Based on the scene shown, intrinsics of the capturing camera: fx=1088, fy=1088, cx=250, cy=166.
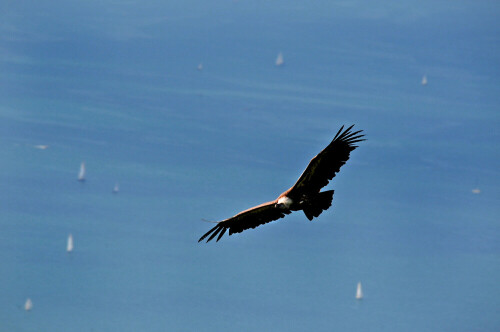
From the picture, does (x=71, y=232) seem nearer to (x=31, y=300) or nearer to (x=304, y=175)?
(x=31, y=300)

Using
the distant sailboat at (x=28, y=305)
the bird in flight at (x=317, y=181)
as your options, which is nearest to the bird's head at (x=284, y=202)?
the bird in flight at (x=317, y=181)

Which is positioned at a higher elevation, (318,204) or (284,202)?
(284,202)

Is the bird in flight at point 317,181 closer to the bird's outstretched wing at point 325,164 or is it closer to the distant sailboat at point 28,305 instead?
the bird's outstretched wing at point 325,164

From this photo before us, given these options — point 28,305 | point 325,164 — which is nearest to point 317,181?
point 325,164

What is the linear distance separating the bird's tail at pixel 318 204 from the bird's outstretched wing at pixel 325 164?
28 centimetres

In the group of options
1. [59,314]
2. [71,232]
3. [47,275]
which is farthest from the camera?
[71,232]

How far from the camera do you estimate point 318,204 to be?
1411 inches

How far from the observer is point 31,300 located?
172875 mm

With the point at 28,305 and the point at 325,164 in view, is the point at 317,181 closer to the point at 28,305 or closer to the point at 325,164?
the point at 325,164

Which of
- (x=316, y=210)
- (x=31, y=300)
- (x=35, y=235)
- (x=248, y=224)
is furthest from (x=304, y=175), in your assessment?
(x=35, y=235)

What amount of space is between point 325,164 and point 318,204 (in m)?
1.35

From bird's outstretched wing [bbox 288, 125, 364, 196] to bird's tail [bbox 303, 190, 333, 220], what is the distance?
0.28 m

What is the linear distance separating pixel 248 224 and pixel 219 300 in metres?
131

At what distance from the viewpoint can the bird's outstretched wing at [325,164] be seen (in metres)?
35.2
